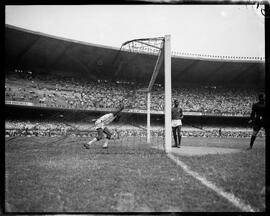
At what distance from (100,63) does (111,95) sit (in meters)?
3.76

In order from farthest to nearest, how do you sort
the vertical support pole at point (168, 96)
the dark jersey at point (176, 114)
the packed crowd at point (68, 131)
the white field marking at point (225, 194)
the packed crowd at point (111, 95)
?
the packed crowd at point (111, 95) → the packed crowd at point (68, 131) → the dark jersey at point (176, 114) → the vertical support pole at point (168, 96) → the white field marking at point (225, 194)

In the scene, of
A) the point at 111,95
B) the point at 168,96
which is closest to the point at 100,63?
the point at 111,95

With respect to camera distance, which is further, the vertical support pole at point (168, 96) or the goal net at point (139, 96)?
the goal net at point (139, 96)

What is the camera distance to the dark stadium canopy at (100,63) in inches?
843

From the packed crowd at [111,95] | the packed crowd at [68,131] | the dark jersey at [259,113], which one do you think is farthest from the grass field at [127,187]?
the packed crowd at [111,95]

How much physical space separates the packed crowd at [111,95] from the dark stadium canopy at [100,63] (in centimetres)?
120

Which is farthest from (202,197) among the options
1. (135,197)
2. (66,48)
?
(66,48)

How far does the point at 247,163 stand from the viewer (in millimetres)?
5746

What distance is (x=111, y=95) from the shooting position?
2545 cm

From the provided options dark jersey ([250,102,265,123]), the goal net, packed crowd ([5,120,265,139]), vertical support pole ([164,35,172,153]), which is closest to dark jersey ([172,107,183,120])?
vertical support pole ([164,35,172,153])

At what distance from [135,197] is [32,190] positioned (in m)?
1.66

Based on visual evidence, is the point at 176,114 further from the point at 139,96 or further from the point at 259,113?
the point at 139,96

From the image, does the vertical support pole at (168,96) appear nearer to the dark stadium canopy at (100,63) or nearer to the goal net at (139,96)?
the goal net at (139,96)
